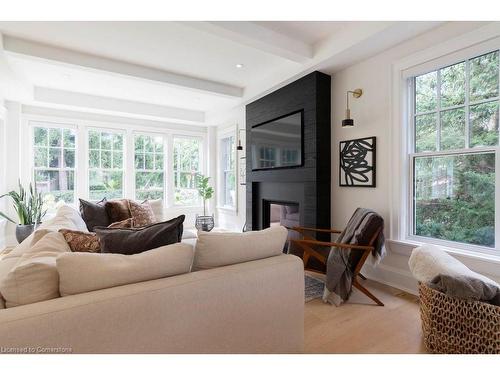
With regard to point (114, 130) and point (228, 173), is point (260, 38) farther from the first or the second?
→ point (114, 130)

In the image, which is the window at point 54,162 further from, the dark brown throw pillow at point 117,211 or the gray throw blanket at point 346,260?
the gray throw blanket at point 346,260

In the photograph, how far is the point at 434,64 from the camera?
251 cm

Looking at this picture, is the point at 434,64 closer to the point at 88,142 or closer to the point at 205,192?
the point at 205,192

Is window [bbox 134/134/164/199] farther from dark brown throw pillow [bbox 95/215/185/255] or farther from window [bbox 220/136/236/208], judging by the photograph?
dark brown throw pillow [bbox 95/215/185/255]

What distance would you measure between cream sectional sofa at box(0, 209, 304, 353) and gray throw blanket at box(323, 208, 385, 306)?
888 millimetres

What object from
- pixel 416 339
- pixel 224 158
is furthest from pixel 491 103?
pixel 224 158

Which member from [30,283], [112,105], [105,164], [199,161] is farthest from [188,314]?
[199,161]

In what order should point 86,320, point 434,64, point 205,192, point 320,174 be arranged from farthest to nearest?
point 205,192 < point 320,174 < point 434,64 < point 86,320

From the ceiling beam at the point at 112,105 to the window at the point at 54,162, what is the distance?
686 millimetres

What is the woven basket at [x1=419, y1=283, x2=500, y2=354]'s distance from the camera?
5.12ft

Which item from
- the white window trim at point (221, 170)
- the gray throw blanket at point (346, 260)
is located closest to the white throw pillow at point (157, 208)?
the white window trim at point (221, 170)

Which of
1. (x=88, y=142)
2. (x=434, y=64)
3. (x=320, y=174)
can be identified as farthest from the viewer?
(x=88, y=142)

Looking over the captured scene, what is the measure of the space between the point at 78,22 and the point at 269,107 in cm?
260

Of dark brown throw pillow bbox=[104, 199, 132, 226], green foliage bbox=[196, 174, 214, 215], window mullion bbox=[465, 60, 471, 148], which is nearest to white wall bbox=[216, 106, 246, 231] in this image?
green foliage bbox=[196, 174, 214, 215]
